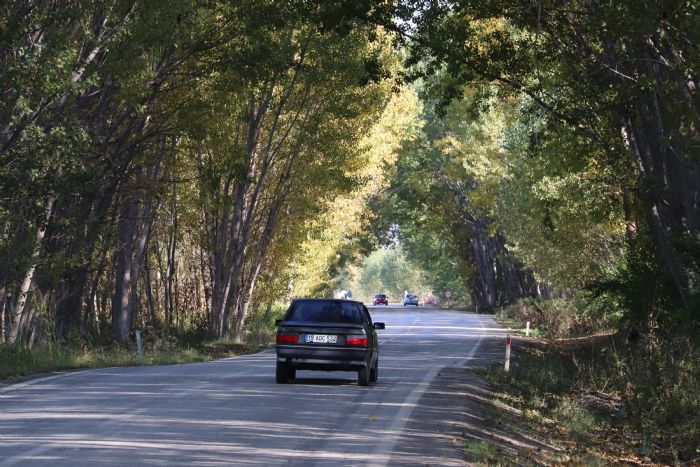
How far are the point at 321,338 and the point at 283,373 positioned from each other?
39.7 inches

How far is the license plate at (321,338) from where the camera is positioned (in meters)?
20.7

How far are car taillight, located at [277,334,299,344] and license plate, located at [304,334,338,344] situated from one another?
0.17m

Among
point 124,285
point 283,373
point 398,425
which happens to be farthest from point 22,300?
point 398,425

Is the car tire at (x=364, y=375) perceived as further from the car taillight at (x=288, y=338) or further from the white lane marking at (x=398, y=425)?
the car taillight at (x=288, y=338)

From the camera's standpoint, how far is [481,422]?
16.0 meters

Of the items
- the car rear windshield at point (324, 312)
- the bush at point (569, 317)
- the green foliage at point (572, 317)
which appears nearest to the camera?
the car rear windshield at point (324, 312)

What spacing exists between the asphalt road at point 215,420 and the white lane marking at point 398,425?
0.5 inches

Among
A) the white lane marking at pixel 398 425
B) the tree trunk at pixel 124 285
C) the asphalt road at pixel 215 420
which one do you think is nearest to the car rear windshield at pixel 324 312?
the asphalt road at pixel 215 420

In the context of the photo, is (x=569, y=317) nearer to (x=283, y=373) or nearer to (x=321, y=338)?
(x=283, y=373)

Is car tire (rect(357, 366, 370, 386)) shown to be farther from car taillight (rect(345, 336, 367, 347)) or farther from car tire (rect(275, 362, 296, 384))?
car tire (rect(275, 362, 296, 384))

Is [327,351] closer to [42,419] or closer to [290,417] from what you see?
[290,417]

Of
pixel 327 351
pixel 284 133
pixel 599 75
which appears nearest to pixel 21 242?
pixel 327 351

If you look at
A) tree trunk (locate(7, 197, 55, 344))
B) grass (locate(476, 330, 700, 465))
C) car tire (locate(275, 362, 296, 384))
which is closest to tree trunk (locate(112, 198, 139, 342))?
tree trunk (locate(7, 197, 55, 344))

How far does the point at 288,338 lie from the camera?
20.9 meters
